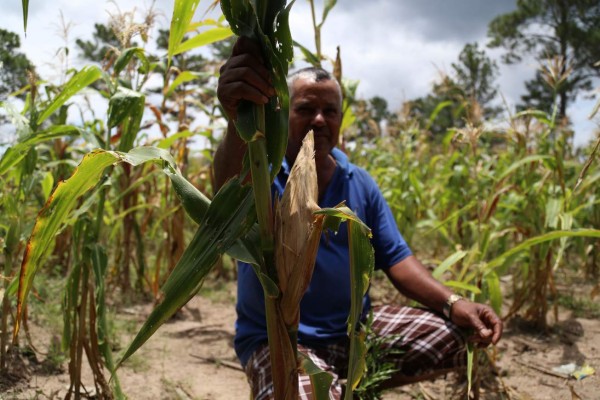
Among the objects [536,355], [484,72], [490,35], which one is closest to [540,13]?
[490,35]

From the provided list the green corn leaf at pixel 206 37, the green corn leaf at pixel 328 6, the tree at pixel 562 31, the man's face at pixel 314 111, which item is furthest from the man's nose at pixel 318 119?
the tree at pixel 562 31

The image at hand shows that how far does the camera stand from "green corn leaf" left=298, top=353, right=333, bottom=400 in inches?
34.8

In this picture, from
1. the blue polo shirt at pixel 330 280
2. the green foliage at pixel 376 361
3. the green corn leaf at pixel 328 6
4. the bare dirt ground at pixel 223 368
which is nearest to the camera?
the green foliage at pixel 376 361

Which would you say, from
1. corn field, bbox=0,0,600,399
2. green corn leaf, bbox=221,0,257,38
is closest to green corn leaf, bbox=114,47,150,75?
corn field, bbox=0,0,600,399

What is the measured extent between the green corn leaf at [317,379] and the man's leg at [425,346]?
2.37 feet

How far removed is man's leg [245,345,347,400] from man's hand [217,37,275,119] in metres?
0.70

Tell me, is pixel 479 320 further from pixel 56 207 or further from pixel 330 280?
pixel 56 207

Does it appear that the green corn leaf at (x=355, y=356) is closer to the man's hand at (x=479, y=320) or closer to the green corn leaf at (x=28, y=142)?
the man's hand at (x=479, y=320)

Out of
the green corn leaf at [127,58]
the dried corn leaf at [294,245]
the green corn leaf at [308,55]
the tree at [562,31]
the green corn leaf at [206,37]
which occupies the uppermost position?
the tree at [562,31]

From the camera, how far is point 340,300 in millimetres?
1623

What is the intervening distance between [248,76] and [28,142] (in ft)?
2.56

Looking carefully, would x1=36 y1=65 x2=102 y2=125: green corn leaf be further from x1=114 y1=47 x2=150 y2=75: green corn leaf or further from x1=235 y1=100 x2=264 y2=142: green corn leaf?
x1=235 y1=100 x2=264 y2=142: green corn leaf

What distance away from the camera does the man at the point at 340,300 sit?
5.00ft

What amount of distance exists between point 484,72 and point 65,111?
12.8 meters
